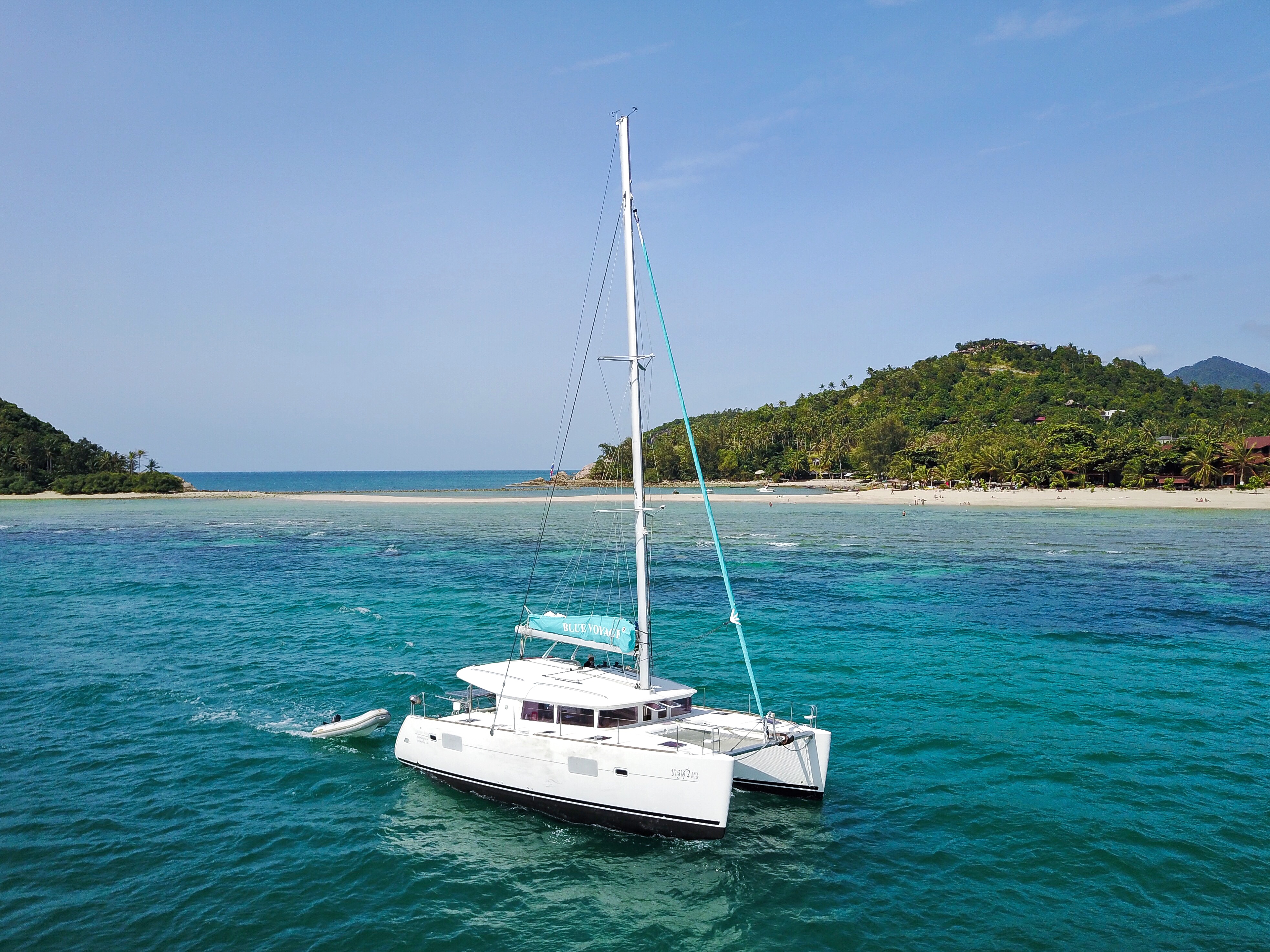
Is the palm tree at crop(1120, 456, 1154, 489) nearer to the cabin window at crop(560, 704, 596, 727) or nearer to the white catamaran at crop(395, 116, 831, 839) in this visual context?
the white catamaran at crop(395, 116, 831, 839)

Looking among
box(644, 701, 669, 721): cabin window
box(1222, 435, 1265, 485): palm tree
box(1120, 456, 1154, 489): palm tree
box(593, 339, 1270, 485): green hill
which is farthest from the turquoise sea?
box(1222, 435, 1265, 485): palm tree

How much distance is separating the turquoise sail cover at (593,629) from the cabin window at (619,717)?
4.70 ft

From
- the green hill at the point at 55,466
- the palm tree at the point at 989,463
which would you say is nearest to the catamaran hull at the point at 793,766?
the palm tree at the point at 989,463

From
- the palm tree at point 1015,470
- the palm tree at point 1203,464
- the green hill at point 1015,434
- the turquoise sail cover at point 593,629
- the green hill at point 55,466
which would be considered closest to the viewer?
the turquoise sail cover at point 593,629

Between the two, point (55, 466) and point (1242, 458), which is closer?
point (1242, 458)

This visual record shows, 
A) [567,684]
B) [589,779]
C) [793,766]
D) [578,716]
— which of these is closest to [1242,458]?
[793,766]

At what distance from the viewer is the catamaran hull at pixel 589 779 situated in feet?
45.4

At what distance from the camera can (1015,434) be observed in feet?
433

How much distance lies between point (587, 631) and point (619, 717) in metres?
2.75

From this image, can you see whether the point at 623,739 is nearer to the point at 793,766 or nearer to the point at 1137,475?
the point at 793,766

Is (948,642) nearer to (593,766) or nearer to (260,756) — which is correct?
(593,766)

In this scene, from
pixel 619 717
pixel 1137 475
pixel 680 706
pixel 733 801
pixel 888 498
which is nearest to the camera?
pixel 619 717

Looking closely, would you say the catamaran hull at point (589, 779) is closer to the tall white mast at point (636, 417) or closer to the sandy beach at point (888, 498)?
the tall white mast at point (636, 417)

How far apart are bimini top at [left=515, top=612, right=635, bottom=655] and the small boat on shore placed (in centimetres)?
499
